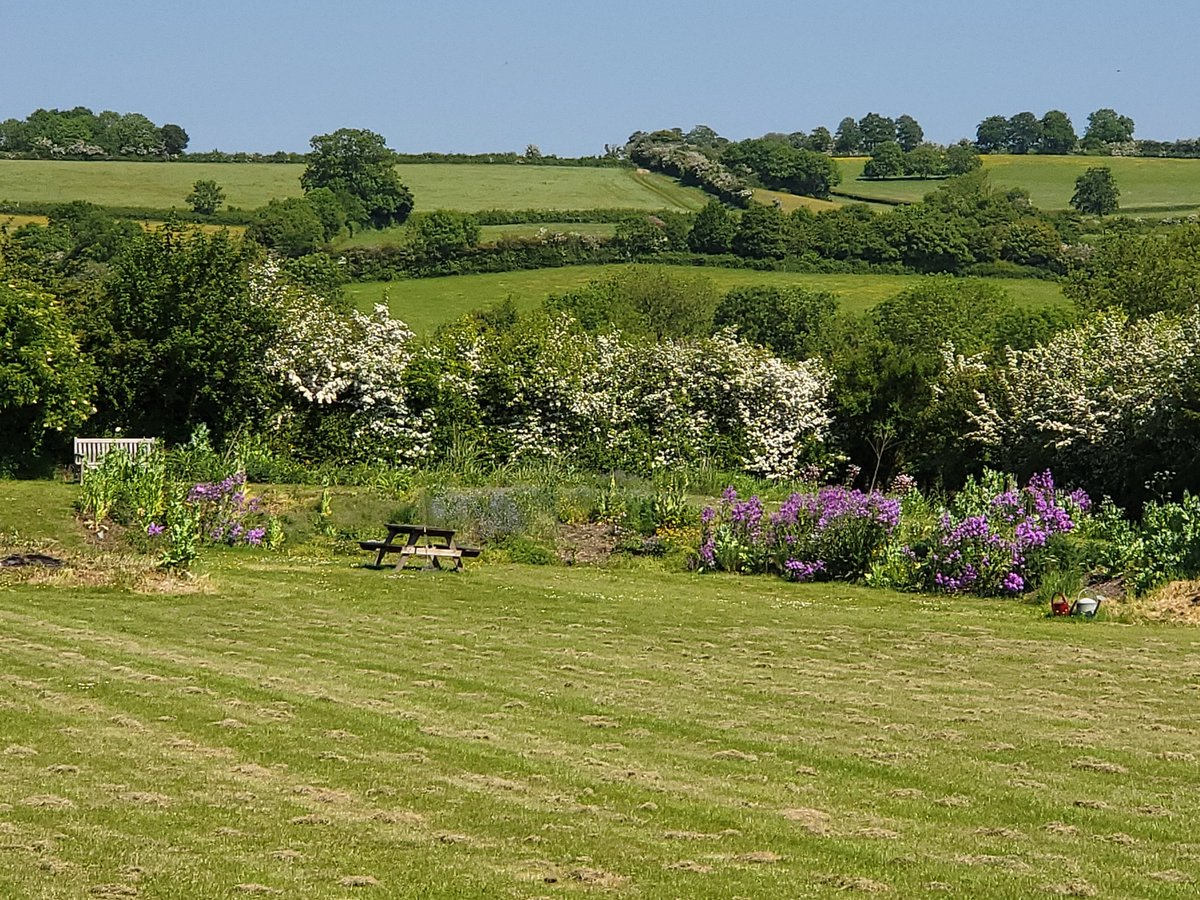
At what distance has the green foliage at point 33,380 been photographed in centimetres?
3575

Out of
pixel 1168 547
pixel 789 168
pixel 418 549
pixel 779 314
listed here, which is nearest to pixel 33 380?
pixel 418 549


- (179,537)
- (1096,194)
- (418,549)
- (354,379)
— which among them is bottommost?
(418,549)

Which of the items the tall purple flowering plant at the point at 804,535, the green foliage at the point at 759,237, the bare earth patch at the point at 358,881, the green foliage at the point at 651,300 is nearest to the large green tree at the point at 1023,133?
the green foliage at the point at 759,237

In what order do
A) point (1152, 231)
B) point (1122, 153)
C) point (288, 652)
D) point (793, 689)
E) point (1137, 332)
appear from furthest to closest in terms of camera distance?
point (1122, 153)
point (1152, 231)
point (1137, 332)
point (288, 652)
point (793, 689)

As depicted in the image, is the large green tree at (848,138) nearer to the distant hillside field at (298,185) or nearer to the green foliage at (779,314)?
the distant hillside field at (298,185)

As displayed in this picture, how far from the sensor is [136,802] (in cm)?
973

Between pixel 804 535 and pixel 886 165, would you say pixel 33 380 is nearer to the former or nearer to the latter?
pixel 804 535

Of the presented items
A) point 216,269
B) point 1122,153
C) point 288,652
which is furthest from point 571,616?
point 1122,153

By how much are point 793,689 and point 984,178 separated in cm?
12306

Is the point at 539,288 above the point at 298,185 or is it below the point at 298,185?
below

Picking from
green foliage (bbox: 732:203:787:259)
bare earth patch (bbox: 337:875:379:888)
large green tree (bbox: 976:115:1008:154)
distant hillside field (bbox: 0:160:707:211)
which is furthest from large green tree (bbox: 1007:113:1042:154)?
bare earth patch (bbox: 337:875:379:888)

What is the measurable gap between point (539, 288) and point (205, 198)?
2733 centimetres

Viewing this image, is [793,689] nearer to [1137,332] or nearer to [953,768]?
[953,768]

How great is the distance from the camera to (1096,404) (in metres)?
36.4
